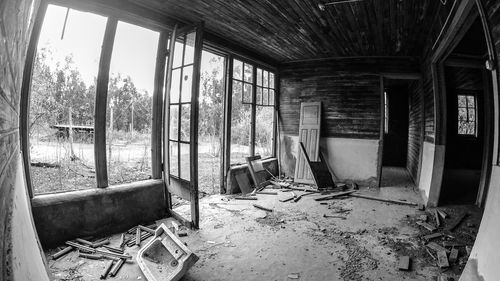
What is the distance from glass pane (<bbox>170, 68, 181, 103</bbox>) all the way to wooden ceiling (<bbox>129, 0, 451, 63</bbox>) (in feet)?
3.09

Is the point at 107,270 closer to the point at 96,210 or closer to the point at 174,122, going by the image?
the point at 96,210

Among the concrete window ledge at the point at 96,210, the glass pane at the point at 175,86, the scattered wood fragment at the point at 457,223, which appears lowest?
the scattered wood fragment at the point at 457,223

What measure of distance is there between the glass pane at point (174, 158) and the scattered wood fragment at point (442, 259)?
12.4ft

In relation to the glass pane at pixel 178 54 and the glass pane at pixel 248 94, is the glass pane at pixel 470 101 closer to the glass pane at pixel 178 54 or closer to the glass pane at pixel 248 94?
the glass pane at pixel 248 94

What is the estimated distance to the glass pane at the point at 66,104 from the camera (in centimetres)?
344

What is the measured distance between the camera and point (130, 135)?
7.32 metres

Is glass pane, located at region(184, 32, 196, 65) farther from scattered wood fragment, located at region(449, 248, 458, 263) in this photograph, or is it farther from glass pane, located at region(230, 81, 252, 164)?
glass pane, located at region(230, 81, 252, 164)

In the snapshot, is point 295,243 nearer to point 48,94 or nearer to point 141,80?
point 141,80

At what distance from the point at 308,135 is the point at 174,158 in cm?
435

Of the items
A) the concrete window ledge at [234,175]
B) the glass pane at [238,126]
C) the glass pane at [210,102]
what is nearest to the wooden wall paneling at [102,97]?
the concrete window ledge at [234,175]

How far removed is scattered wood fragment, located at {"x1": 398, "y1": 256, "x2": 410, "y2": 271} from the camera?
283 cm

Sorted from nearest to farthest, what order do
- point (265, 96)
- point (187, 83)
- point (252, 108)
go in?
point (187, 83) < point (252, 108) < point (265, 96)

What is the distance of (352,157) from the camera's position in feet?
23.2

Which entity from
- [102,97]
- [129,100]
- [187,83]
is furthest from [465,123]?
[129,100]
